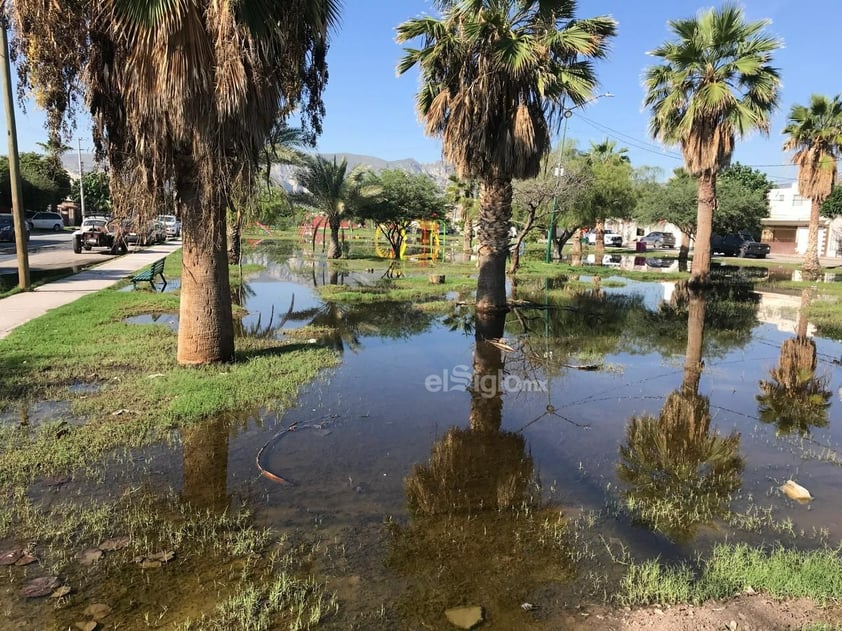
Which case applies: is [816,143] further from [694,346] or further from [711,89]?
[694,346]

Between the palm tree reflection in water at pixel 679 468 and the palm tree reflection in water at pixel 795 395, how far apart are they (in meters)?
0.88

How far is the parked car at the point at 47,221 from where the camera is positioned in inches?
1850

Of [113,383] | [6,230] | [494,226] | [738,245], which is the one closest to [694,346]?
[494,226]

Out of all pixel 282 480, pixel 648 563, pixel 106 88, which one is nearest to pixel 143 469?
pixel 282 480

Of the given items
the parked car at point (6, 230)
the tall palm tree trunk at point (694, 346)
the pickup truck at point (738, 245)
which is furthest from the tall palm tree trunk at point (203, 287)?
the pickup truck at point (738, 245)

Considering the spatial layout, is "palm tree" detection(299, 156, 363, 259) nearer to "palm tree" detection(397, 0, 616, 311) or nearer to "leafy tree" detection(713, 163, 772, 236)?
"palm tree" detection(397, 0, 616, 311)

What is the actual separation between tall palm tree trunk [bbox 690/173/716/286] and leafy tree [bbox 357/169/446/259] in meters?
15.1

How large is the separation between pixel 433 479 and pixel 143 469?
8.91 feet

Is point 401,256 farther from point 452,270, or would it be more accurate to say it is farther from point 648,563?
point 648,563

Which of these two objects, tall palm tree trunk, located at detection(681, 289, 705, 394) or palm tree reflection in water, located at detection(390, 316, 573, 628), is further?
tall palm tree trunk, located at detection(681, 289, 705, 394)

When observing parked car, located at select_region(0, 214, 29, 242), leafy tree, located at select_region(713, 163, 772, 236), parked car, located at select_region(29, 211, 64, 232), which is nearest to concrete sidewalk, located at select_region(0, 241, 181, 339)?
parked car, located at select_region(0, 214, 29, 242)

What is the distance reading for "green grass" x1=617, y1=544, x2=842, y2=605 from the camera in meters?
3.74

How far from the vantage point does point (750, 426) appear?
7.33 m

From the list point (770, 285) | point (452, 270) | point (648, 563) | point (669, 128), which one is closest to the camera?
point (648, 563)
